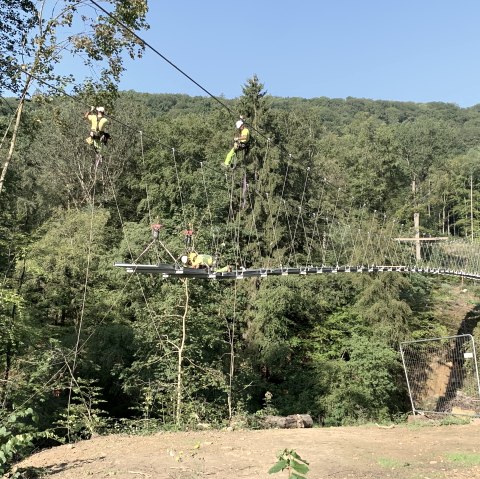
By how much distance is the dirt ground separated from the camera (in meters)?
4.14

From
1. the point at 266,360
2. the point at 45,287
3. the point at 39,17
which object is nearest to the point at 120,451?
the point at 39,17

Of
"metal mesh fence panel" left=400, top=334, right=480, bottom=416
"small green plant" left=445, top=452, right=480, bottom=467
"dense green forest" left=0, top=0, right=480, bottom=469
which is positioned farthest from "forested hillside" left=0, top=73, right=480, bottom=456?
"small green plant" left=445, top=452, right=480, bottom=467

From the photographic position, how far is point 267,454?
4.79 m

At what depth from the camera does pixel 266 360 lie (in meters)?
13.2

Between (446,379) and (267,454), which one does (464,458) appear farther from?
(446,379)

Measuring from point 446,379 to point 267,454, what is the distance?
6918 millimetres

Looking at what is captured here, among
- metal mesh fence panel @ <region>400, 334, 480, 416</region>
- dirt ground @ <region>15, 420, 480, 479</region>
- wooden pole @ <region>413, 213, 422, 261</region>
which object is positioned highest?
wooden pole @ <region>413, 213, 422, 261</region>

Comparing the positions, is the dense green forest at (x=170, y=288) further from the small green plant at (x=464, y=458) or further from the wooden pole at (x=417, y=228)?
the small green plant at (x=464, y=458)

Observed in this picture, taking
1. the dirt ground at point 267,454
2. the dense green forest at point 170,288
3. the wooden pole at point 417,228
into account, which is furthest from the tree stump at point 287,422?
the wooden pole at point 417,228

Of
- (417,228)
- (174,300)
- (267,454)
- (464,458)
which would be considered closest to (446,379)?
Result: (174,300)

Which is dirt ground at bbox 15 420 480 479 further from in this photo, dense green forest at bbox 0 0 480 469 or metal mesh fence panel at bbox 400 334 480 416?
metal mesh fence panel at bbox 400 334 480 416

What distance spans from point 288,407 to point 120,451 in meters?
8.27

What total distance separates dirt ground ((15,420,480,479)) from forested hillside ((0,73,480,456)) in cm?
98

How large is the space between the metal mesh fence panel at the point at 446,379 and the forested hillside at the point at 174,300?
3.15 ft
